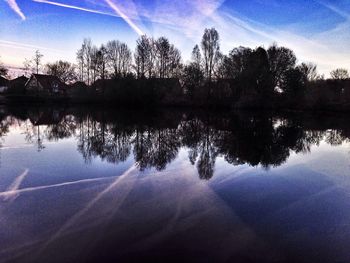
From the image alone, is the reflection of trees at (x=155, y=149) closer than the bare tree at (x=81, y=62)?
Yes

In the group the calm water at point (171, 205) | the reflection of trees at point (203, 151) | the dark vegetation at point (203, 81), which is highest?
the dark vegetation at point (203, 81)

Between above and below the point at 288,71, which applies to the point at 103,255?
below

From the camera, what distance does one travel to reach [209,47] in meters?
61.7

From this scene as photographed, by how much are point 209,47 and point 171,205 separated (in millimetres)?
57291

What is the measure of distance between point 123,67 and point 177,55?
1078 centimetres

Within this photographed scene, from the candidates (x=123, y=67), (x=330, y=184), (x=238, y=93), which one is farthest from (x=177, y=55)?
(x=330, y=184)

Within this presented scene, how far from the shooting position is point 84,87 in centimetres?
5681

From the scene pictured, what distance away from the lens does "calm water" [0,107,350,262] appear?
5220 millimetres

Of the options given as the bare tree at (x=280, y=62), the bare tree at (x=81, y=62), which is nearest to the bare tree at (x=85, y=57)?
the bare tree at (x=81, y=62)

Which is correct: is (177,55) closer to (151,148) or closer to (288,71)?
(288,71)

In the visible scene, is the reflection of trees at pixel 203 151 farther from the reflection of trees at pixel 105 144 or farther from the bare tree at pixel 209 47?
the bare tree at pixel 209 47

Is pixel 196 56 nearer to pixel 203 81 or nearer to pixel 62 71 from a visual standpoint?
pixel 203 81

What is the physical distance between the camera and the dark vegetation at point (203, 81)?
51781 mm

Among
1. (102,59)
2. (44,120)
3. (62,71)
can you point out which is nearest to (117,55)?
(102,59)
